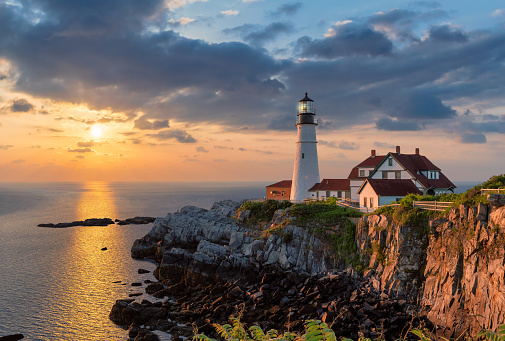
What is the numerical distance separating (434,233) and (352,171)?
91.5ft

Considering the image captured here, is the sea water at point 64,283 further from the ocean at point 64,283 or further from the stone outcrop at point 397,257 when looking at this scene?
the stone outcrop at point 397,257

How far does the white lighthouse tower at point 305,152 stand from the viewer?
2159 inches

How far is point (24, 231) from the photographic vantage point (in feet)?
233

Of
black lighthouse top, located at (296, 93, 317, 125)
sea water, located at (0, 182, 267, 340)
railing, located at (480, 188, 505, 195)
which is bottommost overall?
sea water, located at (0, 182, 267, 340)

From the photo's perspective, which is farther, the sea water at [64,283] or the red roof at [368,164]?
the red roof at [368,164]

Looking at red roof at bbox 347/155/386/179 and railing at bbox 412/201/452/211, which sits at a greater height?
red roof at bbox 347/155/386/179

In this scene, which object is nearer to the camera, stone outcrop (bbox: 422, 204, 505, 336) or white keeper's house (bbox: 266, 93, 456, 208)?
stone outcrop (bbox: 422, 204, 505, 336)

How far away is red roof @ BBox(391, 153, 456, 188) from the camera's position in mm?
47062

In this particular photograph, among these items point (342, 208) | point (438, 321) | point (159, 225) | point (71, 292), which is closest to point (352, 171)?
point (342, 208)

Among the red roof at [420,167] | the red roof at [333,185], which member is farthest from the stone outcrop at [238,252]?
the red roof at [420,167]

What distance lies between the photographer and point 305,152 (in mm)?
54812

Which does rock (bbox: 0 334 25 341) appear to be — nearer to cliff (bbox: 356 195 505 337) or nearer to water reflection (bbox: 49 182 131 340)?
water reflection (bbox: 49 182 131 340)

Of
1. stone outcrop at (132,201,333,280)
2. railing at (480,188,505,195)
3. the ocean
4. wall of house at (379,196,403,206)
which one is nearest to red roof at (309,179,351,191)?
stone outcrop at (132,201,333,280)

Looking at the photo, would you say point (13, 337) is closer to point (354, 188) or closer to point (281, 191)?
point (354, 188)
